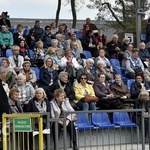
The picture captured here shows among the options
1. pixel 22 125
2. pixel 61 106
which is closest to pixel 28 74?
pixel 61 106

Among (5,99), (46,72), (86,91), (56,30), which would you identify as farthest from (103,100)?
(56,30)

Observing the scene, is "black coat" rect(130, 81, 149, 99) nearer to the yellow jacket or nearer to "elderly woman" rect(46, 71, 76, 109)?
the yellow jacket

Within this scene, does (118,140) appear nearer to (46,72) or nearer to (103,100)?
(103,100)

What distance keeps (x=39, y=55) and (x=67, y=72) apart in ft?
5.52

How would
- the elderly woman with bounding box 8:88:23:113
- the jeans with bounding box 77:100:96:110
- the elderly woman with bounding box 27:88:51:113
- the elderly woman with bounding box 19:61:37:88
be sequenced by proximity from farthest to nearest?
the elderly woman with bounding box 19:61:37:88 < the jeans with bounding box 77:100:96:110 < the elderly woman with bounding box 27:88:51:113 < the elderly woman with bounding box 8:88:23:113

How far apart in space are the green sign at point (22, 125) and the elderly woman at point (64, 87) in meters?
4.21

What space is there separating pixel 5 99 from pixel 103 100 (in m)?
4.69

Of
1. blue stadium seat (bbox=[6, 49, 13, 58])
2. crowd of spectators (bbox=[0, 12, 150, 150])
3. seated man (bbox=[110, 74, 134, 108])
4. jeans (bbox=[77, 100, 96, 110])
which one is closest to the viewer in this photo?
crowd of spectators (bbox=[0, 12, 150, 150])

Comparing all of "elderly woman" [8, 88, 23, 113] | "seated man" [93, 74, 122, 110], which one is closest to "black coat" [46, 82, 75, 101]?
"seated man" [93, 74, 122, 110]

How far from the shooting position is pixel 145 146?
10.3 meters

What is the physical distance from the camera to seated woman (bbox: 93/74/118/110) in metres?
13.9

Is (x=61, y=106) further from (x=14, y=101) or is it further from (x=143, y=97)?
(x=143, y=97)

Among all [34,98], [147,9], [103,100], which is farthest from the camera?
[147,9]

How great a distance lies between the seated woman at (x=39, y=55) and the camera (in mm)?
16266
